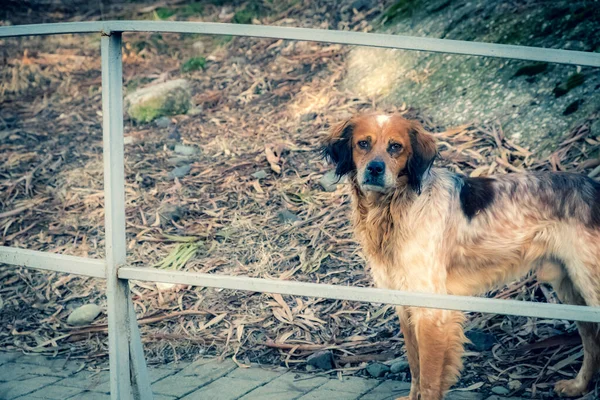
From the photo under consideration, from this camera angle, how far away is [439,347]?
10.9 feet

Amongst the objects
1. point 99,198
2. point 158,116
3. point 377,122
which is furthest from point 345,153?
point 158,116

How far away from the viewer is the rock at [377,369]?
3.64 metres

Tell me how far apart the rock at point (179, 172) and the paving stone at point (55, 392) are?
2188 millimetres

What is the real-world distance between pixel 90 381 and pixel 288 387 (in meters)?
0.93

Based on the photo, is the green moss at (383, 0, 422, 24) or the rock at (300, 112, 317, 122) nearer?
the rock at (300, 112, 317, 122)

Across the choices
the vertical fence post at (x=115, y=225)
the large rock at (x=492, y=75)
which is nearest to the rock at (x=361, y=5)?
the large rock at (x=492, y=75)

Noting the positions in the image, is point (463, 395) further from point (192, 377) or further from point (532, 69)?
point (532, 69)

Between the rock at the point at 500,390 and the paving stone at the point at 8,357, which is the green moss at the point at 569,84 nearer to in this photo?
the rock at the point at 500,390

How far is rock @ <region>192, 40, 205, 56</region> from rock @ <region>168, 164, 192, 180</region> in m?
2.05

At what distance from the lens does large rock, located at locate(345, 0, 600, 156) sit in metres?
5.04

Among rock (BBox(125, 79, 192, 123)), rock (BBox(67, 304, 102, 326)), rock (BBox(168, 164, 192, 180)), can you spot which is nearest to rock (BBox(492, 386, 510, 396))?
rock (BBox(67, 304, 102, 326))

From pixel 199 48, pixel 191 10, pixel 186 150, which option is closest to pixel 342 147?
pixel 186 150

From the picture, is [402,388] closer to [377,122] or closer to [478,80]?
[377,122]

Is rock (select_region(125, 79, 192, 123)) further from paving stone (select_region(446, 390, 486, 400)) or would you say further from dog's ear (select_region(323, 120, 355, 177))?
paving stone (select_region(446, 390, 486, 400))
